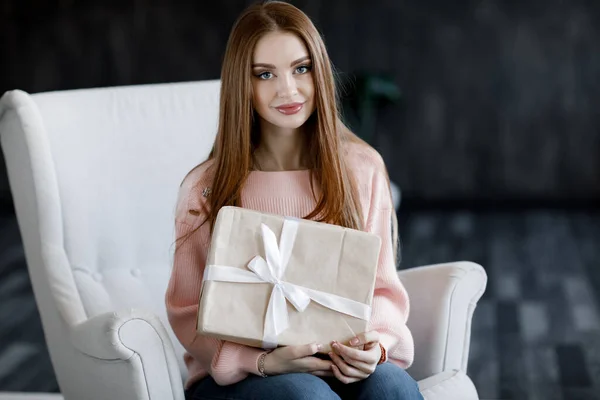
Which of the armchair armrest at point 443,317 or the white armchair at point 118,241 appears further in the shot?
the armchair armrest at point 443,317

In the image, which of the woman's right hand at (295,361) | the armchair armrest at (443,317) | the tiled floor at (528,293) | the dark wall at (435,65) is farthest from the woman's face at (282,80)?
the dark wall at (435,65)

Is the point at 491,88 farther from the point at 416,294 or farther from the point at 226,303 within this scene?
the point at 226,303

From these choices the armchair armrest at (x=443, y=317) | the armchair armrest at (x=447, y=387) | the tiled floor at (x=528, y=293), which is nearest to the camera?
the armchair armrest at (x=447, y=387)

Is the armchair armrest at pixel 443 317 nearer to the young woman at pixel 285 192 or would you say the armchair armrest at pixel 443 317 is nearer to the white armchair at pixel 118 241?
the white armchair at pixel 118 241

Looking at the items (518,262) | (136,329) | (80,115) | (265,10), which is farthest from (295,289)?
(518,262)

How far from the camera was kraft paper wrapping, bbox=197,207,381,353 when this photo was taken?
1486 millimetres

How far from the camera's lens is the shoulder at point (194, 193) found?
1670mm

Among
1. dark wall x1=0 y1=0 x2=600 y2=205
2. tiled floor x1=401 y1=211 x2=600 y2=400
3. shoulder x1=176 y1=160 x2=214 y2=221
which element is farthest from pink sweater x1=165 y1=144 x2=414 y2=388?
dark wall x1=0 y1=0 x2=600 y2=205

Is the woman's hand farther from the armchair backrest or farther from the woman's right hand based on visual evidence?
the armchair backrest

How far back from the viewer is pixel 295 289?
4.90 feet

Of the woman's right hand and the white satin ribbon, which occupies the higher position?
the white satin ribbon

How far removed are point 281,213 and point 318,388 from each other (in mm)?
337

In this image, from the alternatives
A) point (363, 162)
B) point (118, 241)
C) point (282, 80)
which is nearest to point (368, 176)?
point (363, 162)

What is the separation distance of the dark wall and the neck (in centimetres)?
340
